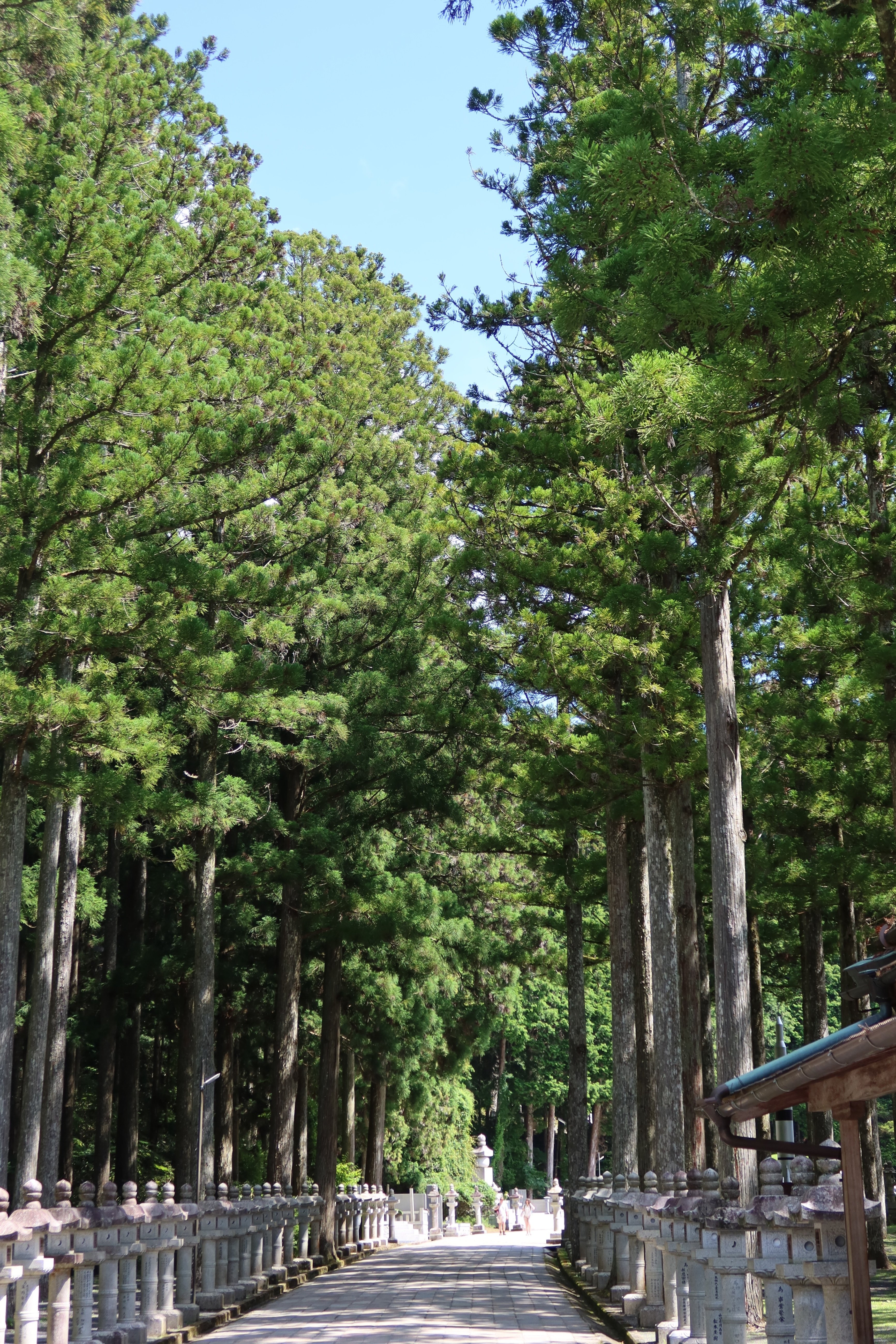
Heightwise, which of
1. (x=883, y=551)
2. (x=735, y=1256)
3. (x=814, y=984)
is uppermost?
(x=883, y=551)

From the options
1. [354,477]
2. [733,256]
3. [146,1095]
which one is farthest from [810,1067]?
[146,1095]

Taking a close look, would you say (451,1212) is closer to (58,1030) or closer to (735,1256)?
(58,1030)

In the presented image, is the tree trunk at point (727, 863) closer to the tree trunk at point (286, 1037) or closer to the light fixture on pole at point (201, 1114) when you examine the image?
the light fixture on pole at point (201, 1114)

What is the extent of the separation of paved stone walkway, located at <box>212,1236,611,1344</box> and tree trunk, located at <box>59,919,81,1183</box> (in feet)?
22.6

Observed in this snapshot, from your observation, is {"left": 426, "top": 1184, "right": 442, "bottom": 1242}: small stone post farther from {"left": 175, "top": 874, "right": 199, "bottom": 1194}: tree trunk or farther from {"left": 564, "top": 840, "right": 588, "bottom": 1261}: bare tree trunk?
{"left": 564, "top": 840, "right": 588, "bottom": 1261}: bare tree trunk

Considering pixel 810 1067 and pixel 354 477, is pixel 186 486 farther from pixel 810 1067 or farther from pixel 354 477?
pixel 810 1067

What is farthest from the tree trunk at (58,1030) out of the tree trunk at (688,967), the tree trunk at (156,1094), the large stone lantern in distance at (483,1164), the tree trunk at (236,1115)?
the large stone lantern in distance at (483,1164)

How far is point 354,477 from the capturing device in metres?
A: 23.9

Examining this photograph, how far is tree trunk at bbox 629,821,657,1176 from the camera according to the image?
18.0m

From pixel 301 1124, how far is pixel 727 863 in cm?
2233

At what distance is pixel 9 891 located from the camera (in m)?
12.6

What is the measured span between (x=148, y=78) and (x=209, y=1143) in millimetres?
15133

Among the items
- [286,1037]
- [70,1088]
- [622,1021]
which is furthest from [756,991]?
[70,1088]

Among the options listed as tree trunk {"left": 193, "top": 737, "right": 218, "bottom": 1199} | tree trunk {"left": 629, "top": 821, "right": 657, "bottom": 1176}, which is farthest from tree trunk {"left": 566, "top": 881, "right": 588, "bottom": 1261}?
tree trunk {"left": 193, "top": 737, "right": 218, "bottom": 1199}
